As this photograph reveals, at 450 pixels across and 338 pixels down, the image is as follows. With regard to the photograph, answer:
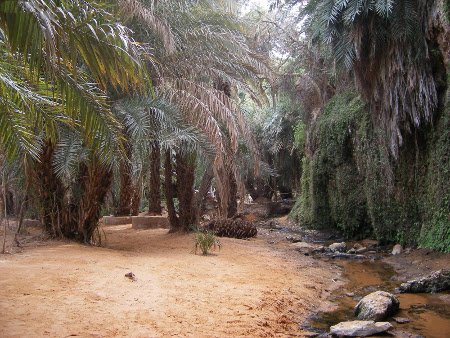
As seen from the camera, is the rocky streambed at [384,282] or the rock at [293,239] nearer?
the rocky streambed at [384,282]

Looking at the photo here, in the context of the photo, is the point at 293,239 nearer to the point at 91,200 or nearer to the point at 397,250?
the point at 397,250

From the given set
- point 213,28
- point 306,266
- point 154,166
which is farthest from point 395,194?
point 154,166

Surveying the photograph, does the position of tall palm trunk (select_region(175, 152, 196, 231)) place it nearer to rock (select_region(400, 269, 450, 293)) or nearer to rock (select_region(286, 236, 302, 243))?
rock (select_region(286, 236, 302, 243))

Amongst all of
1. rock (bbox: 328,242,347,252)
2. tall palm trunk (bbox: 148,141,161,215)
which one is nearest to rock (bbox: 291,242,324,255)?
rock (bbox: 328,242,347,252)

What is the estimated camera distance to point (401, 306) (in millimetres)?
4746

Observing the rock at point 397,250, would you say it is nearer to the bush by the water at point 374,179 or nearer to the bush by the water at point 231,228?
the bush by the water at point 374,179

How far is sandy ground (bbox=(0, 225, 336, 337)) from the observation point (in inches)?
131

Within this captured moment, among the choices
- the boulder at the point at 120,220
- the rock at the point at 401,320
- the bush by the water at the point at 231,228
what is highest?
the boulder at the point at 120,220

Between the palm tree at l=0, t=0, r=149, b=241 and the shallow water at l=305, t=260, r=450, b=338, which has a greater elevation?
the palm tree at l=0, t=0, r=149, b=241

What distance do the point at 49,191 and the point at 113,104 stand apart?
1992 millimetres

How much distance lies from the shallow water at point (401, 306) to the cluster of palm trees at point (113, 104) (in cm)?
297

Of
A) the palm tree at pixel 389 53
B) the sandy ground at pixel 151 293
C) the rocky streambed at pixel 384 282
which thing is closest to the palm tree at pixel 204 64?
the palm tree at pixel 389 53

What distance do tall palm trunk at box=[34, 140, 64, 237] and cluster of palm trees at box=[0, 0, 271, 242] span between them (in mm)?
19

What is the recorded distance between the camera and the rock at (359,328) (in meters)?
3.79
